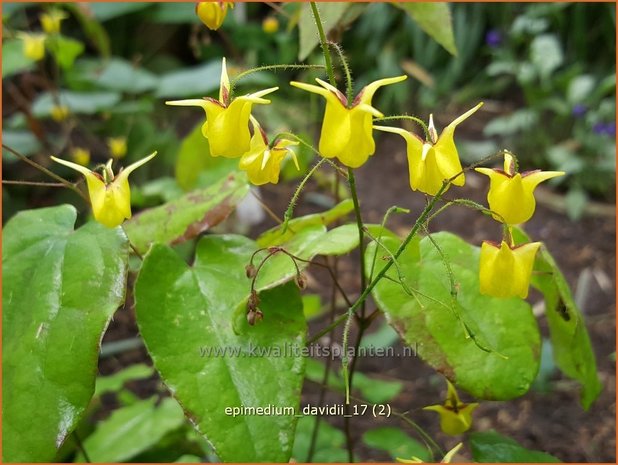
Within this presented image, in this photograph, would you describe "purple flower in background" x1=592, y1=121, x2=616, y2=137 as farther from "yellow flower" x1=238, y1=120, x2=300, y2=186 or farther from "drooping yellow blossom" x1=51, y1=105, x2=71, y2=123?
"yellow flower" x1=238, y1=120, x2=300, y2=186

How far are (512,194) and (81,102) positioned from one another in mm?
1686

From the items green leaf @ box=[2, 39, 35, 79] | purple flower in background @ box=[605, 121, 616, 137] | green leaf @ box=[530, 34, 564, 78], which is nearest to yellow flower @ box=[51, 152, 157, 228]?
green leaf @ box=[2, 39, 35, 79]

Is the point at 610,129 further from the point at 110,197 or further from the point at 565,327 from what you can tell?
the point at 110,197

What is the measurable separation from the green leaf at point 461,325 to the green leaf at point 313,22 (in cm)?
26

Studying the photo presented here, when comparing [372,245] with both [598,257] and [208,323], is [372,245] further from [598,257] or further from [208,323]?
[598,257]

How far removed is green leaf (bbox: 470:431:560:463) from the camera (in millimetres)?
800

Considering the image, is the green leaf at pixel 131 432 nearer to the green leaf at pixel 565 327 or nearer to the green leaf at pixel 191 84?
the green leaf at pixel 565 327

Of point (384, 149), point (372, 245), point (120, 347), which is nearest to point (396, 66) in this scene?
point (384, 149)

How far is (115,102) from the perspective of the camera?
2047mm

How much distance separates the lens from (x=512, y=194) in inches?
22.2

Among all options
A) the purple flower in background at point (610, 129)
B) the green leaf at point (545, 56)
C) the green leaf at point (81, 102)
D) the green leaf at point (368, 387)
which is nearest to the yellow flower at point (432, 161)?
the green leaf at point (368, 387)

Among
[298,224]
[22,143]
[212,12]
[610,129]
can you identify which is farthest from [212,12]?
[610,129]

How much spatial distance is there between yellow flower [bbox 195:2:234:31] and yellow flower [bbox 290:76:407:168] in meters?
0.27

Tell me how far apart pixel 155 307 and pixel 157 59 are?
261 cm
